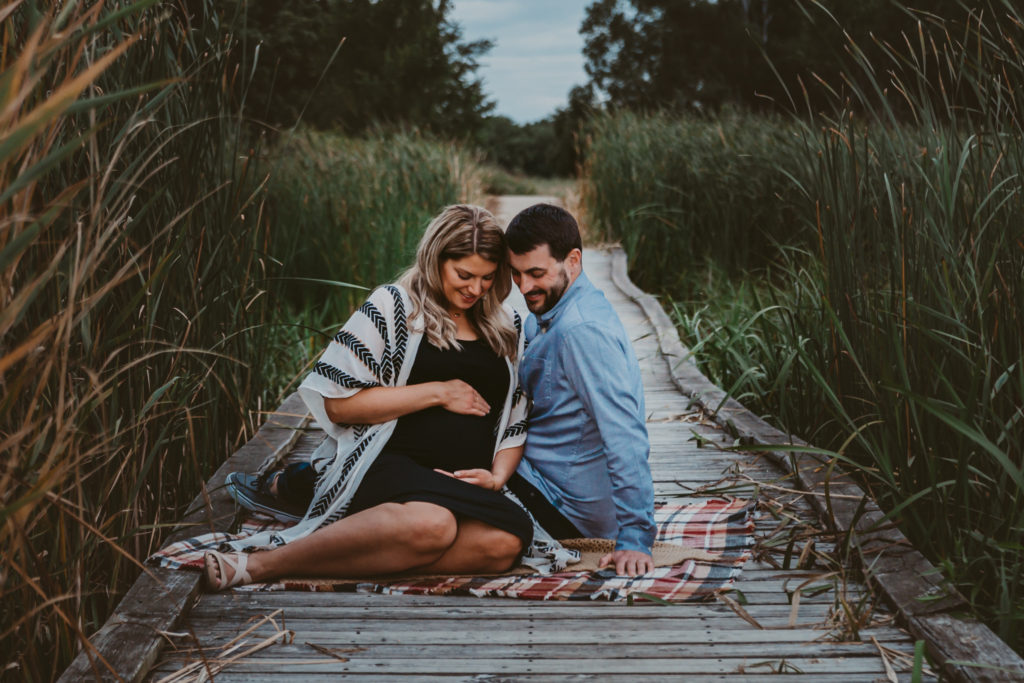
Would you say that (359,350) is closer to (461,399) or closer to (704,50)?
(461,399)

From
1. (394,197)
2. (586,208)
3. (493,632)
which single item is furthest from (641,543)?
(586,208)

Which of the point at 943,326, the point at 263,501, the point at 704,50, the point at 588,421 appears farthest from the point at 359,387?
the point at 704,50

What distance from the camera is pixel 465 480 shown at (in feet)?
8.65

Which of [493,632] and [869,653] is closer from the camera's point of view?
[869,653]

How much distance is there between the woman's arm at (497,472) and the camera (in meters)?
2.63

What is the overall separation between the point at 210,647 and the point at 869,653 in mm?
1439

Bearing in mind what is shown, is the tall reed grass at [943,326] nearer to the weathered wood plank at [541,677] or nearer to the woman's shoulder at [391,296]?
the weathered wood plank at [541,677]

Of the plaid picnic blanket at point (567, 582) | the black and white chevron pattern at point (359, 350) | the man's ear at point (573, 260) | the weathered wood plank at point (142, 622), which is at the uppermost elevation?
the man's ear at point (573, 260)

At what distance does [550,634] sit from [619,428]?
1.93 ft

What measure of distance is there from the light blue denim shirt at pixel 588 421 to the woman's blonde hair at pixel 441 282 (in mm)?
136

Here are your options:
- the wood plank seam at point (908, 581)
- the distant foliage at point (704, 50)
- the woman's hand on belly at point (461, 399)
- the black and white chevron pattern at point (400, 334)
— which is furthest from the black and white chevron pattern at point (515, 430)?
the distant foliage at point (704, 50)

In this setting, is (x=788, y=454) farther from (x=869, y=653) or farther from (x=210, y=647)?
(x=210, y=647)

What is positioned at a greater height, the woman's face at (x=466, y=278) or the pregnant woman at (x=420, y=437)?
the woman's face at (x=466, y=278)

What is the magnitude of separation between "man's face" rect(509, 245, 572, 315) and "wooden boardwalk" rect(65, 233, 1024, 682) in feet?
2.80
